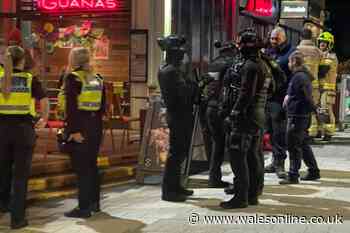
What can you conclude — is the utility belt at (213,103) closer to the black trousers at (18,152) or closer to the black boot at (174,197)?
the black boot at (174,197)

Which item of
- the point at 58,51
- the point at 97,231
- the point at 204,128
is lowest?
the point at 97,231

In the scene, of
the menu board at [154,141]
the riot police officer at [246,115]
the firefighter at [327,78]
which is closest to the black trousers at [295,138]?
the menu board at [154,141]

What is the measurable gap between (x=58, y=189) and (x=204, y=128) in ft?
7.19

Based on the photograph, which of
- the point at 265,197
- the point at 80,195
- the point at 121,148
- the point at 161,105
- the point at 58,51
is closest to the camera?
the point at 80,195

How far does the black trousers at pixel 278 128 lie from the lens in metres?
9.23

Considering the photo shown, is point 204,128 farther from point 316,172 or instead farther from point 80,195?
point 80,195

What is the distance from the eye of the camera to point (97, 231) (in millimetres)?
6223

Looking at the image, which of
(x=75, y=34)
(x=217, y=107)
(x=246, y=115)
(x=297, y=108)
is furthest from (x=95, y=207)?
(x=75, y=34)

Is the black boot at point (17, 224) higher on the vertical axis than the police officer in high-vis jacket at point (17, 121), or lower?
lower

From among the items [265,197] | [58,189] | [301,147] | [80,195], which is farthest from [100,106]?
[301,147]

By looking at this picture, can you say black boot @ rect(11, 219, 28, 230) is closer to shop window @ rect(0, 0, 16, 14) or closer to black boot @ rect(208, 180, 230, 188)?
black boot @ rect(208, 180, 230, 188)

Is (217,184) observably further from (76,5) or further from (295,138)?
(76,5)

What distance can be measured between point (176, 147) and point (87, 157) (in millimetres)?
1233

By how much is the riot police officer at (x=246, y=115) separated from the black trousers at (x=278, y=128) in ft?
6.85
